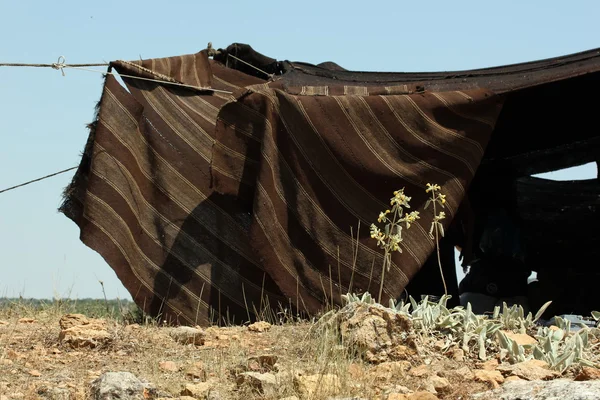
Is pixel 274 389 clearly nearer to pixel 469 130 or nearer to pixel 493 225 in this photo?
pixel 469 130

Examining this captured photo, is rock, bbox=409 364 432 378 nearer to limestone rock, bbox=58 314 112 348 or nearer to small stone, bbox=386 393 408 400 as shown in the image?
small stone, bbox=386 393 408 400

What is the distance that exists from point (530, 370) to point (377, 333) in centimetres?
68

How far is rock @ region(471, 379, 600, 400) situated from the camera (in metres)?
2.96

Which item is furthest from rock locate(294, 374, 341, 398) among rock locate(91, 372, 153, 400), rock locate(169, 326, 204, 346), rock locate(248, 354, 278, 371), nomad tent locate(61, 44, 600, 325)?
nomad tent locate(61, 44, 600, 325)

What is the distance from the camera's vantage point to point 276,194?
5.22 metres

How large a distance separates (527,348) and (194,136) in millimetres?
2668

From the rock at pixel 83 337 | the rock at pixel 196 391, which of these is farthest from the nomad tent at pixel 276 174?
the rock at pixel 196 391

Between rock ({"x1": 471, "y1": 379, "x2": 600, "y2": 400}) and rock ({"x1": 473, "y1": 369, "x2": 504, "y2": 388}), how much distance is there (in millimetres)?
88

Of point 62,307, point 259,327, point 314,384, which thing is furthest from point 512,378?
point 62,307

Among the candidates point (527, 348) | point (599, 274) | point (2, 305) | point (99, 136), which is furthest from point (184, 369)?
point (599, 274)

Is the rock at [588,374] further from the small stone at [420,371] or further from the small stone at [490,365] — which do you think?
the small stone at [420,371]

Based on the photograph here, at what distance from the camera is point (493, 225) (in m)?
6.27

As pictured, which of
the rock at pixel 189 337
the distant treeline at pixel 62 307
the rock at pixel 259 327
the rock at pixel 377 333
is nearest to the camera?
the rock at pixel 377 333

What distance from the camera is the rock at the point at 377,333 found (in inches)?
153
